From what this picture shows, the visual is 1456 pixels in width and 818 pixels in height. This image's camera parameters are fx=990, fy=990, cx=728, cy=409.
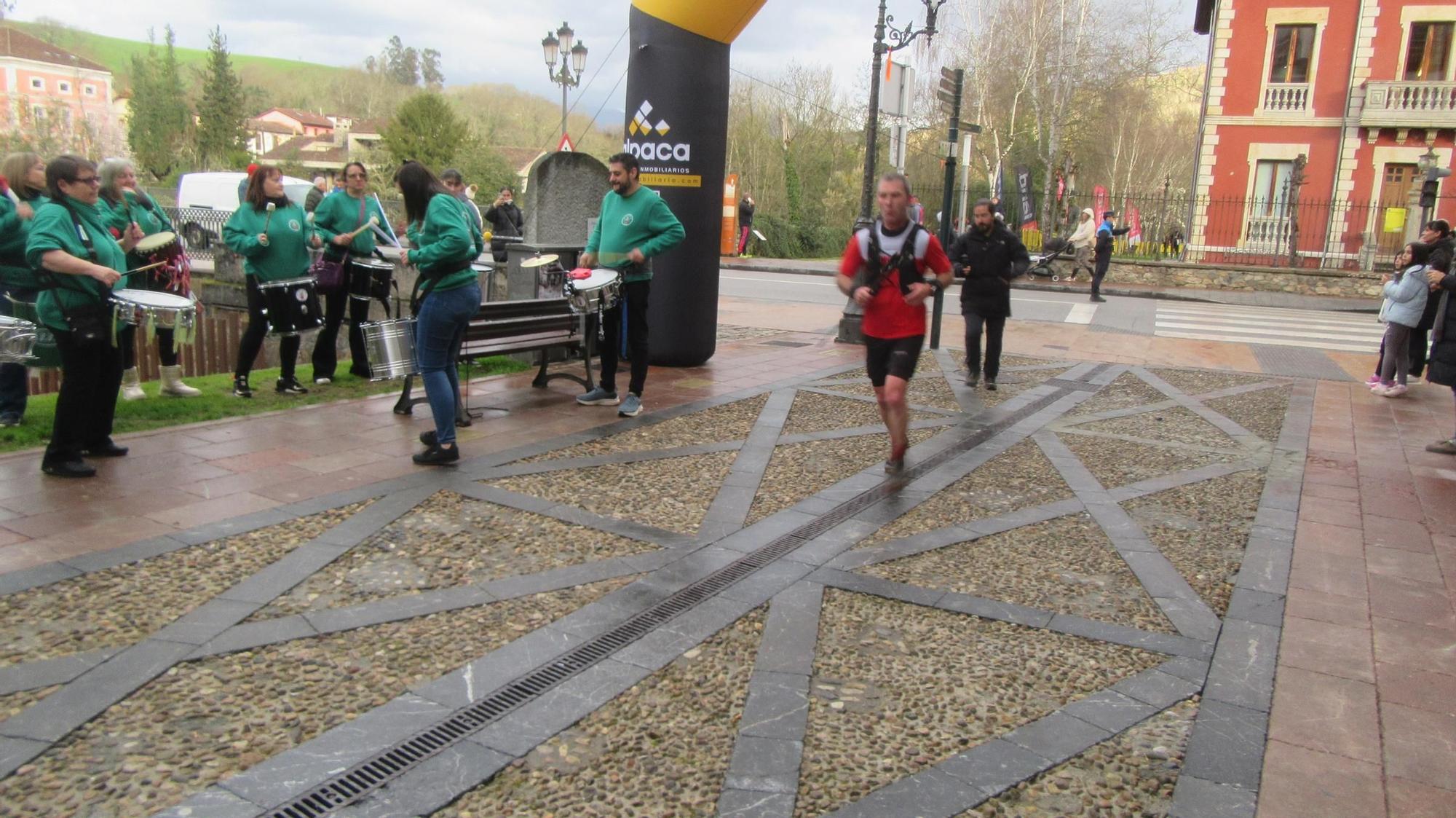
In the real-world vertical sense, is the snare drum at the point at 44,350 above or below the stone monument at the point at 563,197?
below

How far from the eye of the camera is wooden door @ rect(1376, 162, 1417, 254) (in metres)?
26.0

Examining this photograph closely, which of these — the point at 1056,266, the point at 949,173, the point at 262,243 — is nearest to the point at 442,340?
the point at 262,243

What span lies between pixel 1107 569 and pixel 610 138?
5163cm

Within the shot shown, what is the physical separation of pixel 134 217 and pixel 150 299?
5.31 feet

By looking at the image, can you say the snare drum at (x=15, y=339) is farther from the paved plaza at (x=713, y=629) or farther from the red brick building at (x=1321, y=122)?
the red brick building at (x=1321, y=122)

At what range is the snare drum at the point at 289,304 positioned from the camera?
24.0 feet

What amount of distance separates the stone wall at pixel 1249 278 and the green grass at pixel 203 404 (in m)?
19.8

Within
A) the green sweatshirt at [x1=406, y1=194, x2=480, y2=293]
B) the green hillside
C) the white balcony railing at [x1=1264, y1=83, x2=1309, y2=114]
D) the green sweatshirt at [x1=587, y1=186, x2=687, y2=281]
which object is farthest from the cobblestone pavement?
the green hillside

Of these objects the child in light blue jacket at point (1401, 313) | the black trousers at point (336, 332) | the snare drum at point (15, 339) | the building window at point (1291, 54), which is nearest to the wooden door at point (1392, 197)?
the building window at point (1291, 54)

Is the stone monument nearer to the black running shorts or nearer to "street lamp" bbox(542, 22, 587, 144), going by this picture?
the black running shorts

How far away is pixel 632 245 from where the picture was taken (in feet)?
25.0

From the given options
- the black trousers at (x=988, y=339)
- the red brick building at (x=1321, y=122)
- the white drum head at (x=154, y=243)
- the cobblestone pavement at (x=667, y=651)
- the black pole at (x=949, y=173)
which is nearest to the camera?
the cobblestone pavement at (x=667, y=651)

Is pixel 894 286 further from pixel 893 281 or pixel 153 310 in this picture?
pixel 153 310

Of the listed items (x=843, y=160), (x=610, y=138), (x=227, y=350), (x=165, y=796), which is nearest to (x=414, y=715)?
(x=165, y=796)
